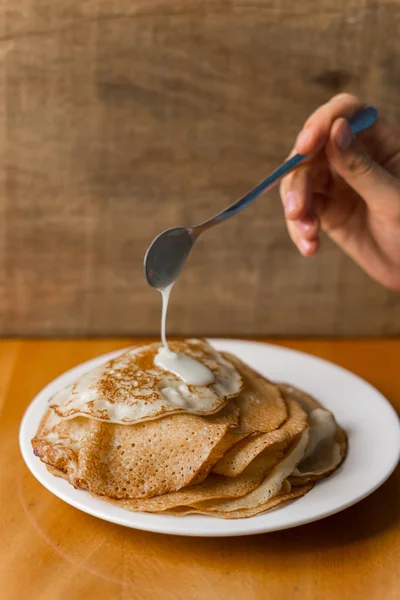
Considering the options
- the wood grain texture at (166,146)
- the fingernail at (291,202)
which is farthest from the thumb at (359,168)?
the wood grain texture at (166,146)

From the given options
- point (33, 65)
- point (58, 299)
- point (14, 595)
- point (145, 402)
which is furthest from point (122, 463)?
point (33, 65)

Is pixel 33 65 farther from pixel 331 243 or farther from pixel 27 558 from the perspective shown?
pixel 27 558

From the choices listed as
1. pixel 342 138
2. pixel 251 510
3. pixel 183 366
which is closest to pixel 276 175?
pixel 342 138

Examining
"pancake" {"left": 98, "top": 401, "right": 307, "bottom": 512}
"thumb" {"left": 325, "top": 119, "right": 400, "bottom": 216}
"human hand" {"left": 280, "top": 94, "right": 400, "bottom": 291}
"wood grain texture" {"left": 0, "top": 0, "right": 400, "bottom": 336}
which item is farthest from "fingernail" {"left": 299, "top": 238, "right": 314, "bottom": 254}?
A: "pancake" {"left": 98, "top": 401, "right": 307, "bottom": 512}

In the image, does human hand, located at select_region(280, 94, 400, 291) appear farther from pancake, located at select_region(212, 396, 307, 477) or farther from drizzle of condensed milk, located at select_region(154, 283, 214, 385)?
pancake, located at select_region(212, 396, 307, 477)

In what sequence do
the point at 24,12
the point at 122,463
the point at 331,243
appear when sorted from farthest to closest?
the point at 331,243
the point at 24,12
the point at 122,463
